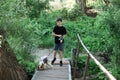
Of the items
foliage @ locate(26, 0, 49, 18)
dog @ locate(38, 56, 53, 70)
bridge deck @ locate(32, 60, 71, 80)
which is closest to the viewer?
bridge deck @ locate(32, 60, 71, 80)

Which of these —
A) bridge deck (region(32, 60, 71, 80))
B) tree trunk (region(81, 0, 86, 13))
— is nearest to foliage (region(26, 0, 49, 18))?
tree trunk (region(81, 0, 86, 13))

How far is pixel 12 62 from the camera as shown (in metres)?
8.33

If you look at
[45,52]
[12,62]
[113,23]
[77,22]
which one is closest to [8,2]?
[12,62]

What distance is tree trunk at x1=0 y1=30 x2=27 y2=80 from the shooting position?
25.0 ft

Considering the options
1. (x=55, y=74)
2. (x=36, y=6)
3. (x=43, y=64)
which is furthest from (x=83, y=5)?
(x=55, y=74)

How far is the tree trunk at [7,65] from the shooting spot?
7.61 metres

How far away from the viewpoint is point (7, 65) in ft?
25.7

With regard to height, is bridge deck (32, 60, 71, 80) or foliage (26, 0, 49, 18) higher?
foliage (26, 0, 49, 18)

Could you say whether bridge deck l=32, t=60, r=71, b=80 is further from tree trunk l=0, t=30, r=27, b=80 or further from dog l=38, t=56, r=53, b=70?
tree trunk l=0, t=30, r=27, b=80

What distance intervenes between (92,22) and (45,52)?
628 cm

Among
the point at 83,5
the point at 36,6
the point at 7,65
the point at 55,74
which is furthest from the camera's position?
the point at 83,5

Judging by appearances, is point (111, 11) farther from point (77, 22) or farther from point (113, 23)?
point (77, 22)

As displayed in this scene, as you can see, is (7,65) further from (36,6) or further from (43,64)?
(36,6)

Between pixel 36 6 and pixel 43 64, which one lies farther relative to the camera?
pixel 36 6
